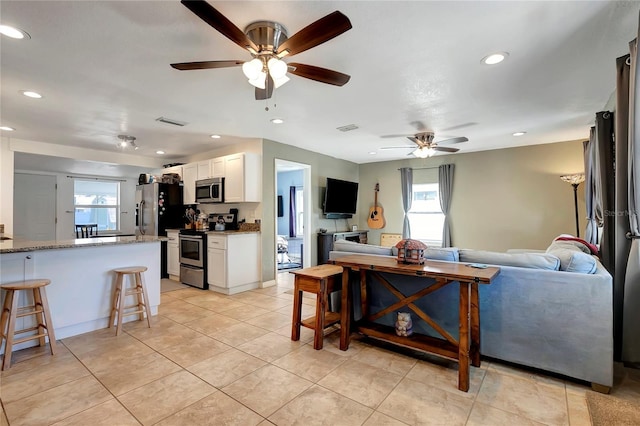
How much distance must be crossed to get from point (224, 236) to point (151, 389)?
104 inches

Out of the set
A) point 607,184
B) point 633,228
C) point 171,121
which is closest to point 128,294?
point 171,121

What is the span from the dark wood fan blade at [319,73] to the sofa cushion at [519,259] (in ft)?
6.15

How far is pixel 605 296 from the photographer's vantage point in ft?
6.89

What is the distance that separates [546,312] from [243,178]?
4.14 meters

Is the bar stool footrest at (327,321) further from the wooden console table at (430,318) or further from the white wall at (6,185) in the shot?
the white wall at (6,185)

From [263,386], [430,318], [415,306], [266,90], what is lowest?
[263,386]

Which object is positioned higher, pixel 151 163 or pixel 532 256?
pixel 151 163

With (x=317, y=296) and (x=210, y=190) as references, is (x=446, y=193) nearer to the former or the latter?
(x=317, y=296)

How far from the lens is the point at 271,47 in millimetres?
1996

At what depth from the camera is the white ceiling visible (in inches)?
72.6

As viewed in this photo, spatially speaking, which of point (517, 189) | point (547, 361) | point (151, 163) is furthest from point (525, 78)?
point (151, 163)

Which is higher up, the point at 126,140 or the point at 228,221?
the point at 126,140

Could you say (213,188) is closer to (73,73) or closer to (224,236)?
(224,236)

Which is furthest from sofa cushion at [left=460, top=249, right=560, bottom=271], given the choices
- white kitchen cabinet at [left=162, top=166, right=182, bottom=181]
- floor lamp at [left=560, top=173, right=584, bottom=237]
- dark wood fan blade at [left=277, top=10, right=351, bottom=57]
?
white kitchen cabinet at [left=162, top=166, right=182, bottom=181]
